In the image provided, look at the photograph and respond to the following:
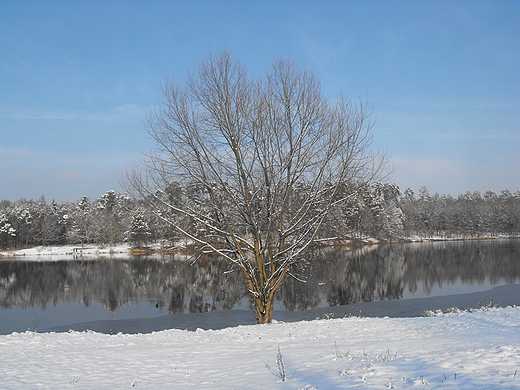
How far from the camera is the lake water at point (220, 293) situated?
16.7 metres

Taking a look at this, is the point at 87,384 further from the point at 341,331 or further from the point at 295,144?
the point at 295,144

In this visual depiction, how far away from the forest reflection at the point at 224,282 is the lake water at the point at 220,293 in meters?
0.06

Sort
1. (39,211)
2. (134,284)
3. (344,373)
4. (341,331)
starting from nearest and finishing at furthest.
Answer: (344,373) → (341,331) → (134,284) → (39,211)

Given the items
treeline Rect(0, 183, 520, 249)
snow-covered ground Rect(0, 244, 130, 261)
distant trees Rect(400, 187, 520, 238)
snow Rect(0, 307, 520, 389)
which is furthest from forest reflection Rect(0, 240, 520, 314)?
distant trees Rect(400, 187, 520, 238)

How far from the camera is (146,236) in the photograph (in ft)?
188

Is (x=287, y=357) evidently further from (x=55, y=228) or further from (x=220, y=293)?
(x=55, y=228)

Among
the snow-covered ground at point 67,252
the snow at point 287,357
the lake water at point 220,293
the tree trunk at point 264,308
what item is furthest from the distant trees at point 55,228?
the snow at point 287,357

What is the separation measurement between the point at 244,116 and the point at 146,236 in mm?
49018

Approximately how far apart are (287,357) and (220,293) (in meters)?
17.3

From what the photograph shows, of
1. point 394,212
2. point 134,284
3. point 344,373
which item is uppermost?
point 394,212

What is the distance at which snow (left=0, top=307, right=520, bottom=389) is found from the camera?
203 inches

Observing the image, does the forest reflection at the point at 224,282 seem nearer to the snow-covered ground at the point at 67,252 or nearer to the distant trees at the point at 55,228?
the snow-covered ground at the point at 67,252

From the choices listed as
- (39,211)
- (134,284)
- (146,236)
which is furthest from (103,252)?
(134,284)

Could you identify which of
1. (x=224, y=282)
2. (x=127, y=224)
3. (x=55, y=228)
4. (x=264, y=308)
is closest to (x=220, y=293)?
(x=224, y=282)
